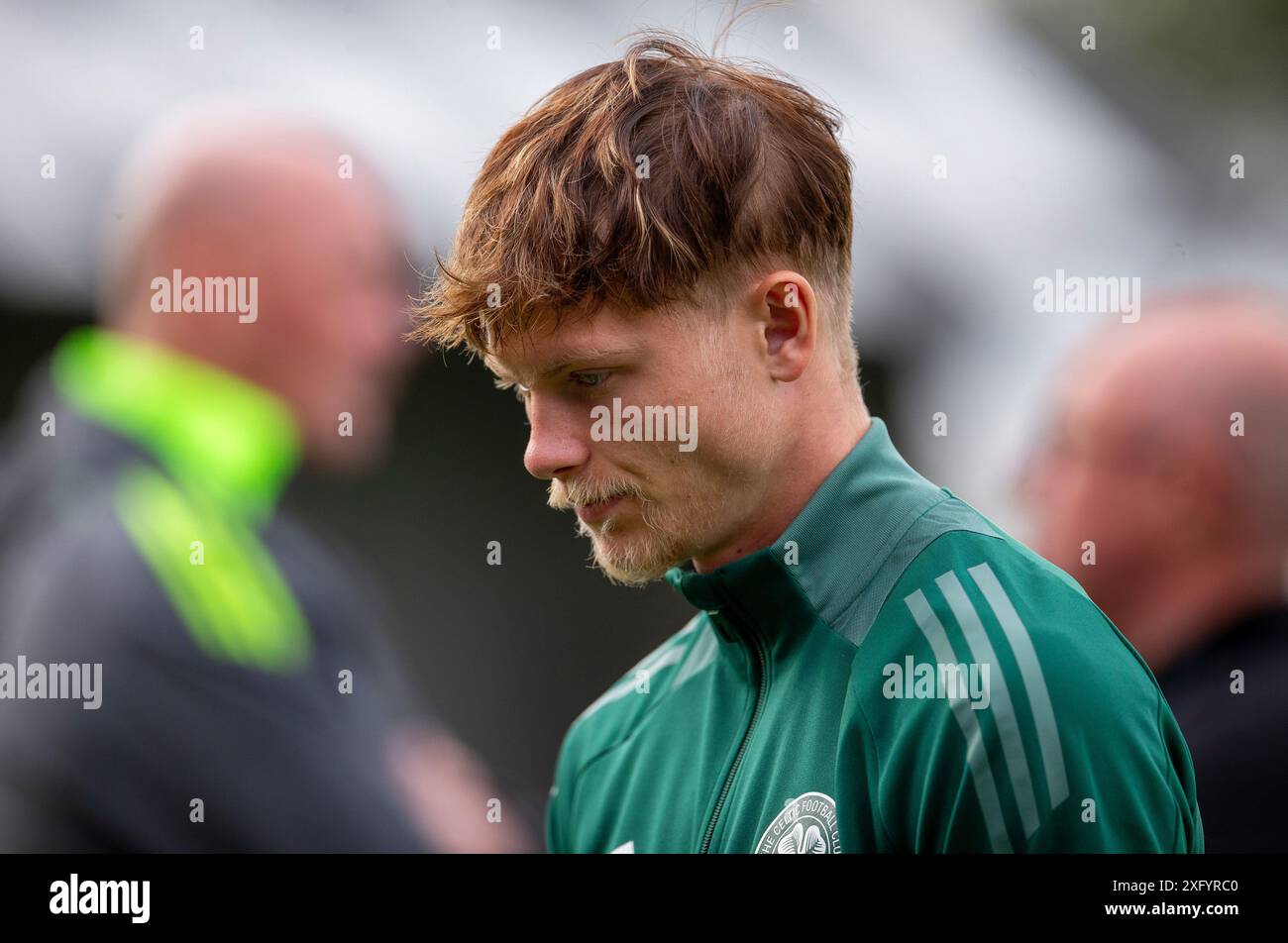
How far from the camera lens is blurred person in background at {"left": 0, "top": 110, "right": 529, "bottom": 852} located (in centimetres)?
177

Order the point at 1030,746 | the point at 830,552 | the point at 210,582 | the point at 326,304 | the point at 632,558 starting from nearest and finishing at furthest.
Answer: the point at 1030,746
the point at 830,552
the point at 632,558
the point at 210,582
the point at 326,304

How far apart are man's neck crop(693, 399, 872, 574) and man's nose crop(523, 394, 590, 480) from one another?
214 millimetres

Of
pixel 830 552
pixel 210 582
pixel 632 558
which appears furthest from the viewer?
pixel 210 582

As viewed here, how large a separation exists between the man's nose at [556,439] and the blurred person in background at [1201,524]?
951mm

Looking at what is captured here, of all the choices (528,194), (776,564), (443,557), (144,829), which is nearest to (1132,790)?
(776,564)

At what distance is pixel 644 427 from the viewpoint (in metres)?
1.44

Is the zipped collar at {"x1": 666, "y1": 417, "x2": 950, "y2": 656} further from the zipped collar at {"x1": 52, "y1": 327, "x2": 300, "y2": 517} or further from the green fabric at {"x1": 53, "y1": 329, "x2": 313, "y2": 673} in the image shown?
the zipped collar at {"x1": 52, "y1": 327, "x2": 300, "y2": 517}

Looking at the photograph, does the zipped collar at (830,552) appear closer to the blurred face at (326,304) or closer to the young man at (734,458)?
the young man at (734,458)

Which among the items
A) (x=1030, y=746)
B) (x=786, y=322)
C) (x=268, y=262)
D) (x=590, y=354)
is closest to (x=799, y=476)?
(x=786, y=322)

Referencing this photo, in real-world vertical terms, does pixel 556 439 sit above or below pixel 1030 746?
above

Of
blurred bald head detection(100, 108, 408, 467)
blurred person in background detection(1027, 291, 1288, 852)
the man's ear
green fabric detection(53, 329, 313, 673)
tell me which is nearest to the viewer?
the man's ear

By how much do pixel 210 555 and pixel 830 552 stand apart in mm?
1020

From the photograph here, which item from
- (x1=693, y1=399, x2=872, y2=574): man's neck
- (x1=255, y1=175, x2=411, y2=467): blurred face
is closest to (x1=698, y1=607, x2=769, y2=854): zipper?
(x1=693, y1=399, x2=872, y2=574): man's neck

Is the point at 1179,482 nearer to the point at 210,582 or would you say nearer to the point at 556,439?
the point at 556,439
